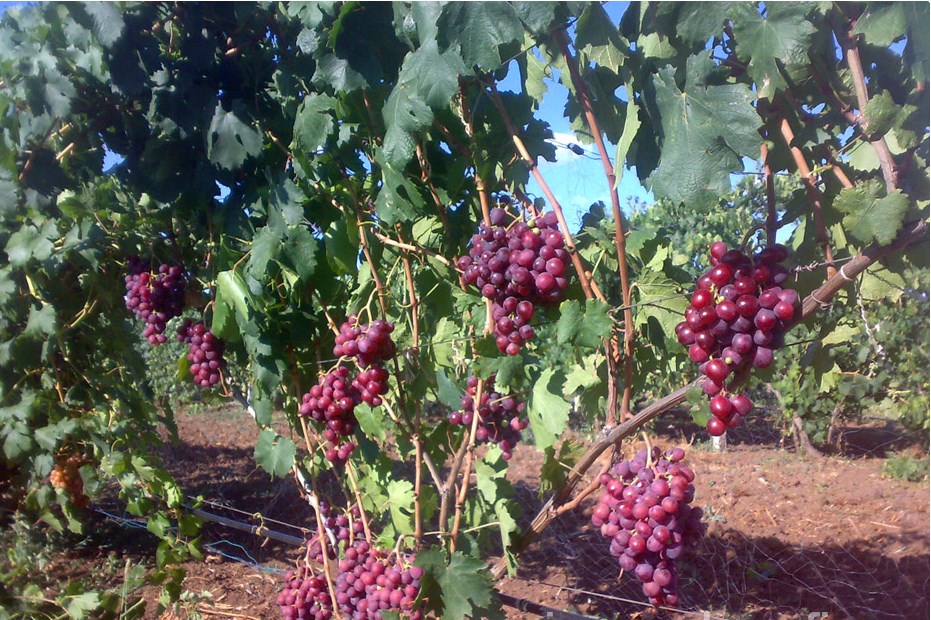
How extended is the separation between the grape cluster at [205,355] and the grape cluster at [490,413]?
3.52 ft

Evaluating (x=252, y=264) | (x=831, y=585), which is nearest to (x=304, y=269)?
(x=252, y=264)

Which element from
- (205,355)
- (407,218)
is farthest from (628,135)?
(205,355)

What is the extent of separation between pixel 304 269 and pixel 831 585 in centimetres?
361

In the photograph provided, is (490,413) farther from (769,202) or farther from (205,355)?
(205,355)

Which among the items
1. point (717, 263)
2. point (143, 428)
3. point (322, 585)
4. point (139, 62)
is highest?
point (139, 62)

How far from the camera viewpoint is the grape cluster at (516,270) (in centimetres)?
133

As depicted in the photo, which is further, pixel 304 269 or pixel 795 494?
pixel 795 494

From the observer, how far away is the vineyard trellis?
1.19m

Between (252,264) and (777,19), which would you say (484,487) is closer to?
(252,264)

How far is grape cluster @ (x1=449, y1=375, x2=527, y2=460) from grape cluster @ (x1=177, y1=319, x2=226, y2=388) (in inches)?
42.3

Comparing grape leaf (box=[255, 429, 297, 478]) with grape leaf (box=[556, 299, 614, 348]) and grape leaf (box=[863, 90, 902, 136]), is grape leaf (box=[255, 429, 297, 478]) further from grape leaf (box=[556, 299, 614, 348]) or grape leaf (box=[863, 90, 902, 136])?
grape leaf (box=[863, 90, 902, 136])

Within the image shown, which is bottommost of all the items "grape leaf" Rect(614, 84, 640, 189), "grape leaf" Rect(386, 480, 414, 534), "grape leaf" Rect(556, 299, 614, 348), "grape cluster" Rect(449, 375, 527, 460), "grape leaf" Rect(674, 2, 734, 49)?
"grape leaf" Rect(386, 480, 414, 534)

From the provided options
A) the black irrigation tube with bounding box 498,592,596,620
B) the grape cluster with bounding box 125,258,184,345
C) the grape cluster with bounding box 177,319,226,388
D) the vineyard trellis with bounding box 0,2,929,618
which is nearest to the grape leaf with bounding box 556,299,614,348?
the vineyard trellis with bounding box 0,2,929,618

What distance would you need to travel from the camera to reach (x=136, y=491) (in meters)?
2.55
